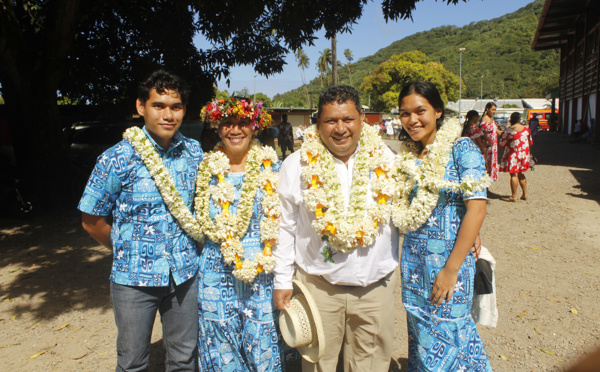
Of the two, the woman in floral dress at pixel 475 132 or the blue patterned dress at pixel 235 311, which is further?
the woman in floral dress at pixel 475 132

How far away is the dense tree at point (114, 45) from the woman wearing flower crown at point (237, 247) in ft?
11.6

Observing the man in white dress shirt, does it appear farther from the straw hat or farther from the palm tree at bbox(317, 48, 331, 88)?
the palm tree at bbox(317, 48, 331, 88)

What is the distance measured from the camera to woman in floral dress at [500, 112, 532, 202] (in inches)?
353

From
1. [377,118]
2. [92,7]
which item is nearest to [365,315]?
[92,7]

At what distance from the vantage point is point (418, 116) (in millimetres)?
2619

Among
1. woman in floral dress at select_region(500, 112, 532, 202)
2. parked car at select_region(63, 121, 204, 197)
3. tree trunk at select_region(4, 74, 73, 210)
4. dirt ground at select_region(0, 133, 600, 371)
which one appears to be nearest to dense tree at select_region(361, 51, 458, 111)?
woman in floral dress at select_region(500, 112, 532, 202)

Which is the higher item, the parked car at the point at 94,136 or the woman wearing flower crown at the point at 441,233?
the parked car at the point at 94,136

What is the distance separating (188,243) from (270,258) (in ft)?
1.80

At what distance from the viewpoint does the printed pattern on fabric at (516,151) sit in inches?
352

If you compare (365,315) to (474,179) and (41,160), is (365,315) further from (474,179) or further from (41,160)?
(41,160)

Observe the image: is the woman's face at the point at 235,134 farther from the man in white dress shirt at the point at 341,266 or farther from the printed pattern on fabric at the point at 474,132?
the printed pattern on fabric at the point at 474,132

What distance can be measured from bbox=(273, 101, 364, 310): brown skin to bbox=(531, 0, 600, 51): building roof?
66.6 feet

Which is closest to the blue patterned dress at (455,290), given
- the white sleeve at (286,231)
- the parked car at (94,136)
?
the white sleeve at (286,231)

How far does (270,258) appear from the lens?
2.77m
